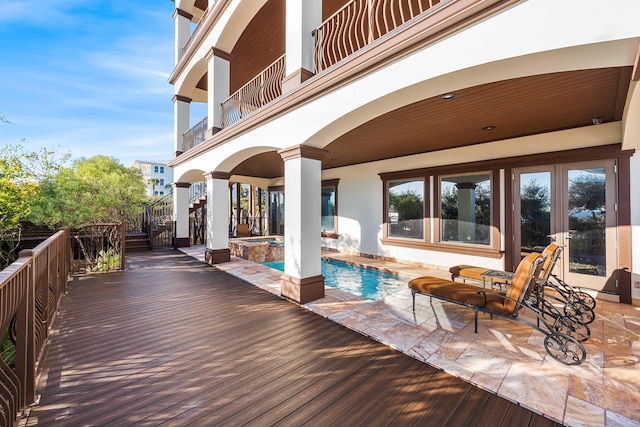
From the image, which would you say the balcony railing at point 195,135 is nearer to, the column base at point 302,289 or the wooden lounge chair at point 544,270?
the column base at point 302,289

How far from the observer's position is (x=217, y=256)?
7562 millimetres

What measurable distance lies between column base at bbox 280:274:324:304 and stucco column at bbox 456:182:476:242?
3.99 meters

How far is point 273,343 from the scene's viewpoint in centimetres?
308

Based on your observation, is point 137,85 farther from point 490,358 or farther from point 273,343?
point 490,358

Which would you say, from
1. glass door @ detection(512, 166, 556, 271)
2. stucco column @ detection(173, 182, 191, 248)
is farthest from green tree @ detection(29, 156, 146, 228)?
glass door @ detection(512, 166, 556, 271)

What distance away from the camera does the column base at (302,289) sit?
433 cm

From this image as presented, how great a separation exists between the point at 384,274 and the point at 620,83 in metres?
5.15

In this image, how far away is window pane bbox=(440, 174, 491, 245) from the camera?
6.13m

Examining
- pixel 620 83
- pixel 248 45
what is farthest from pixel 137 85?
pixel 620 83

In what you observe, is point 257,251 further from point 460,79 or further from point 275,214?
point 460,79

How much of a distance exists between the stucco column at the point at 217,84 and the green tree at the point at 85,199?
4.02 metres

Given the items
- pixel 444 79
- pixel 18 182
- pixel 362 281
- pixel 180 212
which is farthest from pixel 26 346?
pixel 180 212

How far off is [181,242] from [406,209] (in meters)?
8.62

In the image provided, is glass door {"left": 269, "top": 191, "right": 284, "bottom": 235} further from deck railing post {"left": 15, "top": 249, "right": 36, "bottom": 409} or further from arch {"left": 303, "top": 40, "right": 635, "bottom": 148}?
deck railing post {"left": 15, "top": 249, "right": 36, "bottom": 409}
